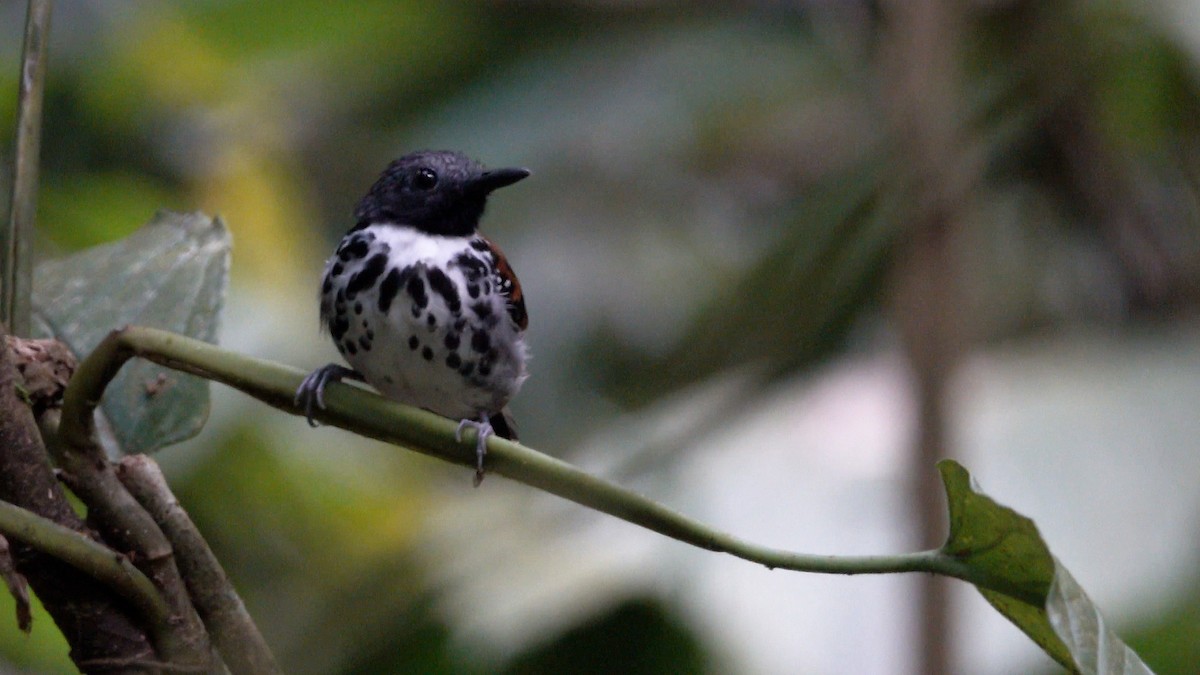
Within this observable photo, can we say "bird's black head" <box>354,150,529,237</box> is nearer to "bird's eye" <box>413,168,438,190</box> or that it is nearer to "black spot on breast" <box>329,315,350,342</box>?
"bird's eye" <box>413,168,438,190</box>

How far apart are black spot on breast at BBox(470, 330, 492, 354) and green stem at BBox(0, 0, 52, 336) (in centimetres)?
69

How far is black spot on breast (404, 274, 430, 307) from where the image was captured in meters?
1.60

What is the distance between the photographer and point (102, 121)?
317 centimetres

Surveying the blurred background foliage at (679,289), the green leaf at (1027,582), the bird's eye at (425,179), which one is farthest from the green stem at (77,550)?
the blurred background foliage at (679,289)

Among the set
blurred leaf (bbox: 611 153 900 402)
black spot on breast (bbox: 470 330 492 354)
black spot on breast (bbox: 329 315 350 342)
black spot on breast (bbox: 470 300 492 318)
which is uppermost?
blurred leaf (bbox: 611 153 900 402)

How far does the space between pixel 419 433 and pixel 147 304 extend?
0.47 m

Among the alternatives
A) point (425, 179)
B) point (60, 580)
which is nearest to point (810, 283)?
point (425, 179)

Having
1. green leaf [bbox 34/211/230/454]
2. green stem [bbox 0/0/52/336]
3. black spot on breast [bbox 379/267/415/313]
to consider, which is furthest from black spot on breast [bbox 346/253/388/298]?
green stem [bbox 0/0/52/336]

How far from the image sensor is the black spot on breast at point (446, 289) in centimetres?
163

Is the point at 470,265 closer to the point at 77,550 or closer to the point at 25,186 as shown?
the point at 25,186

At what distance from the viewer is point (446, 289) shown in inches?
64.6

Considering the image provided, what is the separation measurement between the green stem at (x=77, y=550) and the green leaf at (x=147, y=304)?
1.10ft

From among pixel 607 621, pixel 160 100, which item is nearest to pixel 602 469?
pixel 607 621

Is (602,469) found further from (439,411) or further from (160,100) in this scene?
(160,100)
